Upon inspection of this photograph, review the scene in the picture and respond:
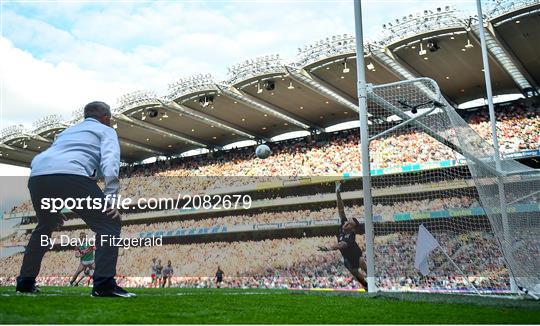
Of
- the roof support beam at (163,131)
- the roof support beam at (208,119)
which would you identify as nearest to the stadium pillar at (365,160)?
the roof support beam at (208,119)

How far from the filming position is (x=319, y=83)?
86.7 ft

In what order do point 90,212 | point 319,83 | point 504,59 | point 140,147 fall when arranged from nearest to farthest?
point 90,212 < point 504,59 < point 319,83 < point 140,147

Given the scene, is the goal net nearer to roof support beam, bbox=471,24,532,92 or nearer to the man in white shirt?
roof support beam, bbox=471,24,532,92

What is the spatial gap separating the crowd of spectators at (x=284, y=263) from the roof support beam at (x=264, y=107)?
786cm

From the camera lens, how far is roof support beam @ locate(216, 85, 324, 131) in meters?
27.9

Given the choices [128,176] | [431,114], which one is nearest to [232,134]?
[128,176]

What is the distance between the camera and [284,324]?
11.4 ft

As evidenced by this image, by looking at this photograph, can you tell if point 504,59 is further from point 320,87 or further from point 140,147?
point 140,147

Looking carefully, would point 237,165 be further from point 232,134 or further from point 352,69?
point 352,69

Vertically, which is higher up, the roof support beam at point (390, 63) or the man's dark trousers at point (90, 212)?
the roof support beam at point (390, 63)

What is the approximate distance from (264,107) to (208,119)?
425 cm

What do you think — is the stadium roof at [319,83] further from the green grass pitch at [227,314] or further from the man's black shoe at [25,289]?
the man's black shoe at [25,289]

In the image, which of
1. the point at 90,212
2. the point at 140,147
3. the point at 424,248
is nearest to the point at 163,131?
the point at 140,147

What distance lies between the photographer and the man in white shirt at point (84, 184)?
182 inches
